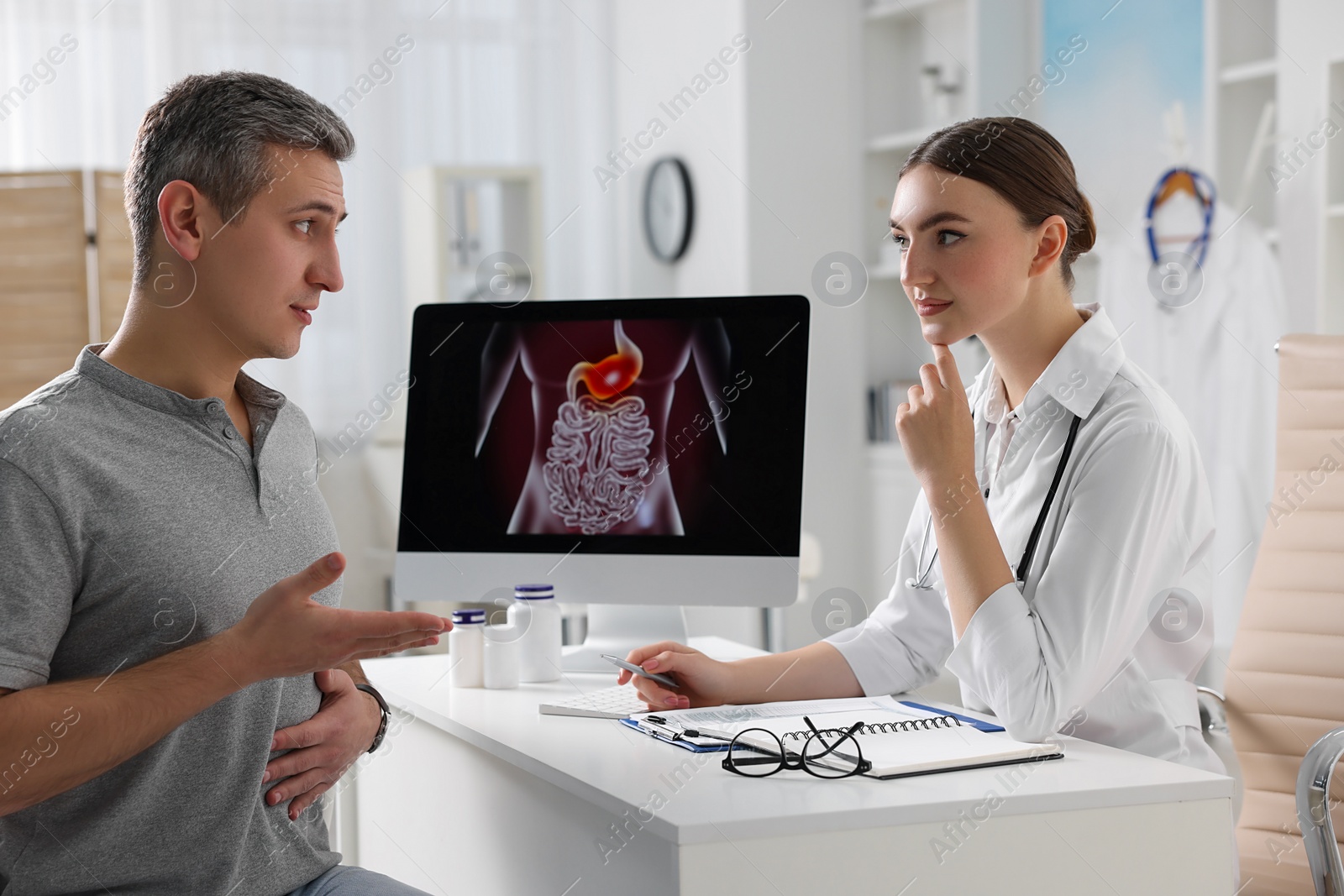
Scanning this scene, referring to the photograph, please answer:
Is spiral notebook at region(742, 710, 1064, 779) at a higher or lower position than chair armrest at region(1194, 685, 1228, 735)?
higher

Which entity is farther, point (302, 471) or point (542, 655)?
point (542, 655)

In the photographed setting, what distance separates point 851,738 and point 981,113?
11.5 ft

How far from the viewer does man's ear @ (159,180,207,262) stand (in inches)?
56.3

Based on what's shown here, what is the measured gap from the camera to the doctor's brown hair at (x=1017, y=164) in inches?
67.9

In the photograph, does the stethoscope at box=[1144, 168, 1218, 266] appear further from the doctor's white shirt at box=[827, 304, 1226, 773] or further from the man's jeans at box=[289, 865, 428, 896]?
the man's jeans at box=[289, 865, 428, 896]

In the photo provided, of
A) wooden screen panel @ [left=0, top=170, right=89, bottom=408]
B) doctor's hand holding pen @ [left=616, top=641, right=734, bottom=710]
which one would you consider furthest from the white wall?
doctor's hand holding pen @ [left=616, top=641, right=734, bottom=710]

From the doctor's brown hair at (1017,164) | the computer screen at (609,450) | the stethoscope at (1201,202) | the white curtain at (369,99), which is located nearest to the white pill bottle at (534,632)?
the computer screen at (609,450)

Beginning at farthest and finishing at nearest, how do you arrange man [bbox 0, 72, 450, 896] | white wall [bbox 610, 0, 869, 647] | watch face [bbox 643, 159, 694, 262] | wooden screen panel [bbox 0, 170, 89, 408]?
watch face [bbox 643, 159, 694, 262] → white wall [bbox 610, 0, 869, 647] → wooden screen panel [bbox 0, 170, 89, 408] → man [bbox 0, 72, 450, 896]

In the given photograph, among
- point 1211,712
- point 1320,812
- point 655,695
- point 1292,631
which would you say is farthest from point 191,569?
point 1292,631

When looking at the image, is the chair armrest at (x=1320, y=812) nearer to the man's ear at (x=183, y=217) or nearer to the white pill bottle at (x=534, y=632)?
the white pill bottle at (x=534, y=632)

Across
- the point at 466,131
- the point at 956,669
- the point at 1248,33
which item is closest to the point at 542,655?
the point at 956,669

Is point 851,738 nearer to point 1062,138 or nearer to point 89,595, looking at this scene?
point 89,595

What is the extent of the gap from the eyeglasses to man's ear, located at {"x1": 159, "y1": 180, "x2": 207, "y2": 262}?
2.64ft

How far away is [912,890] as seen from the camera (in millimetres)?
1265
